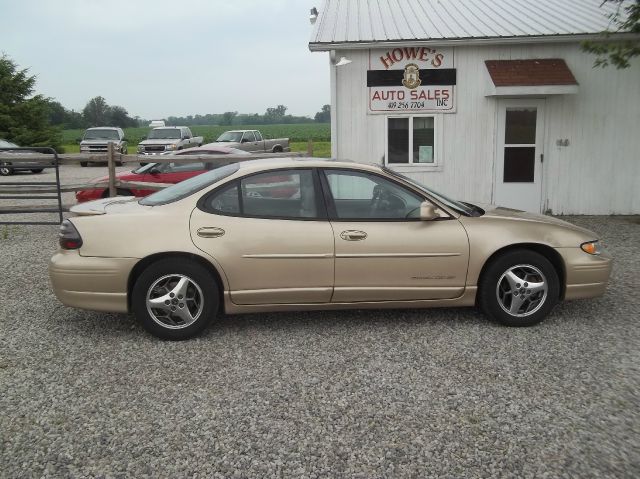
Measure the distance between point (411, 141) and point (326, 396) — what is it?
7.73 m

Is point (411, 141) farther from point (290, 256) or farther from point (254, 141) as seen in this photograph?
point (254, 141)

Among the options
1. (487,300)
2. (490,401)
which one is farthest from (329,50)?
(490,401)

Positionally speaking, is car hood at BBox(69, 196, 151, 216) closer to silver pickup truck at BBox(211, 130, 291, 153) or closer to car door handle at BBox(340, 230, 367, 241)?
car door handle at BBox(340, 230, 367, 241)

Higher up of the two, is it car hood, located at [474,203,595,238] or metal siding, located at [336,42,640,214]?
metal siding, located at [336,42,640,214]

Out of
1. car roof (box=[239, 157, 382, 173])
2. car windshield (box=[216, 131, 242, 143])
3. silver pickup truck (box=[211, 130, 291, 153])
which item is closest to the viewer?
car roof (box=[239, 157, 382, 173])

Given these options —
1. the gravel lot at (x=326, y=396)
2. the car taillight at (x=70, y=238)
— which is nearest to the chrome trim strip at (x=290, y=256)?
the gravel lot at (x=326, y=396)

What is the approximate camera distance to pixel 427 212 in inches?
192

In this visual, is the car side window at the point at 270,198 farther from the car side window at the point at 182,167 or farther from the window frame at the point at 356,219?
the car side window at the point at 182,167

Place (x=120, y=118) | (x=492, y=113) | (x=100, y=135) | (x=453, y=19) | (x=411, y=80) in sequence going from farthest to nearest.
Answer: (x=120, y=118), (x=100, y=135), (x=453, y=19), (x=492, y=113), (x=411, y=80)

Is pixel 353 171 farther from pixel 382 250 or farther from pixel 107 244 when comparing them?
pixel 107 244

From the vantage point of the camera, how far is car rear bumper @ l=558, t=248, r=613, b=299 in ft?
16.6

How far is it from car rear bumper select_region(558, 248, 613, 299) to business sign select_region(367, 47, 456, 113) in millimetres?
6084

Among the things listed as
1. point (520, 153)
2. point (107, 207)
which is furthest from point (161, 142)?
point (107, 207)

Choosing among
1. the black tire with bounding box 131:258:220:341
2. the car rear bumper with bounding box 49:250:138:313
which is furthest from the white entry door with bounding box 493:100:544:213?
the car rear bumper with bounding box 49:250:138:313
